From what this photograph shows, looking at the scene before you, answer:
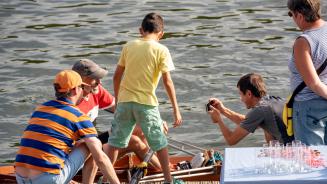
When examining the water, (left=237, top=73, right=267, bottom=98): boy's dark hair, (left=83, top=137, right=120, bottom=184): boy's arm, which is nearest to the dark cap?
(left=237, top=73, right=267, bottom=98): boy's dark hair

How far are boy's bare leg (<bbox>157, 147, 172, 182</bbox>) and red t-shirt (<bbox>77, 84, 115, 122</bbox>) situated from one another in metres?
0.96

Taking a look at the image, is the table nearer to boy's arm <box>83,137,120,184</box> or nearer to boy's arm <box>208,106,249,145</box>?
boy's arm <box>83,137,120,184</box>

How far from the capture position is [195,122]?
13.8 metres

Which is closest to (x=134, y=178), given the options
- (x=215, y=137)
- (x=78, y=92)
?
(x=78, y=92)

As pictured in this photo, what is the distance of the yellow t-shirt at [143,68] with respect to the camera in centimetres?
891

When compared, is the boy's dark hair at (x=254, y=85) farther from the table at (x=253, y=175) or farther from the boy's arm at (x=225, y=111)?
the table at (x=253, y=175)

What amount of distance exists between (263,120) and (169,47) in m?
8.53

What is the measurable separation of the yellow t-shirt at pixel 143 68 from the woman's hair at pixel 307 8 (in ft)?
5.18

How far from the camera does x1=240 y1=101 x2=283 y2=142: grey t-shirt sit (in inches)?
342

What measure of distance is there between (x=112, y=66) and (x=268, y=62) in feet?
8.36

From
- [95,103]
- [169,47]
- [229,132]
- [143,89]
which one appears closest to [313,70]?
[229,132]

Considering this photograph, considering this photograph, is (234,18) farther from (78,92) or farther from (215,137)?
(78,92)

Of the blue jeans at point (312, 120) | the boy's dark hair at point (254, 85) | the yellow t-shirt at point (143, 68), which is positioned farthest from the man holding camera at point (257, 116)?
the blue jeans at point (312, 120)

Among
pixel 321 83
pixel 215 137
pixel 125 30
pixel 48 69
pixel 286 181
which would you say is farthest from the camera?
pixel 125 30
